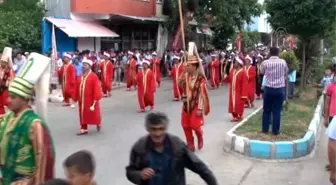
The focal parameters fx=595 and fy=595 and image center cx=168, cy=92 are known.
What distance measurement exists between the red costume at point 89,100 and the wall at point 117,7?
50.6 ft

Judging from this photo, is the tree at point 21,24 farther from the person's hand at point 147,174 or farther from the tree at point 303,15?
the person's hand at point 147,174

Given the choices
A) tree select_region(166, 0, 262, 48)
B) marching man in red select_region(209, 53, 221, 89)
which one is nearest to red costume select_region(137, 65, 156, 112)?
marching man in red select_region(209, 53, 221, 89)

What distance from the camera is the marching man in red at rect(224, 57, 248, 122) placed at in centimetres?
1412

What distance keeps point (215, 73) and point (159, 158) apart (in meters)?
20.9

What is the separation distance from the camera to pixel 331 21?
18469 millimetres

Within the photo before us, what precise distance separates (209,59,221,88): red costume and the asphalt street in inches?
280

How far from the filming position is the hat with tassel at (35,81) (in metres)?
4.50

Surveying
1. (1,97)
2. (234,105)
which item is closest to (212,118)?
(234,105)

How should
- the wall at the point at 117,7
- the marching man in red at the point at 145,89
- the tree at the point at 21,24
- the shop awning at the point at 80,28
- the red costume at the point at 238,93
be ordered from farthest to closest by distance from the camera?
the wall at the point at 117,7
the shop awning at the point at 80,28
the tree at the point at 21,24
the marching man in red at the point at 145,89
the red costume at the point at 238,93

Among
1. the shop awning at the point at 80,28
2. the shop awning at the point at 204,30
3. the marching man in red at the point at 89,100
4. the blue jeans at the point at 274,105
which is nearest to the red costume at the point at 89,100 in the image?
the marching man in red at the point at 89,100

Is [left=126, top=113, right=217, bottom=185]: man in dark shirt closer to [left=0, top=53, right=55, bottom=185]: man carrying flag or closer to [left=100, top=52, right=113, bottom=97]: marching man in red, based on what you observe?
[left=0, top=53, right=55, bottom=185]: man carrying flag

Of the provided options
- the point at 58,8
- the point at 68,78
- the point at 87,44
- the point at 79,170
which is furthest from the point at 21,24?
the point at 79,170

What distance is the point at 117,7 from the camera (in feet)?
98.8

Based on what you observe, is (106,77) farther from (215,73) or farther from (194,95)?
(194,95)
